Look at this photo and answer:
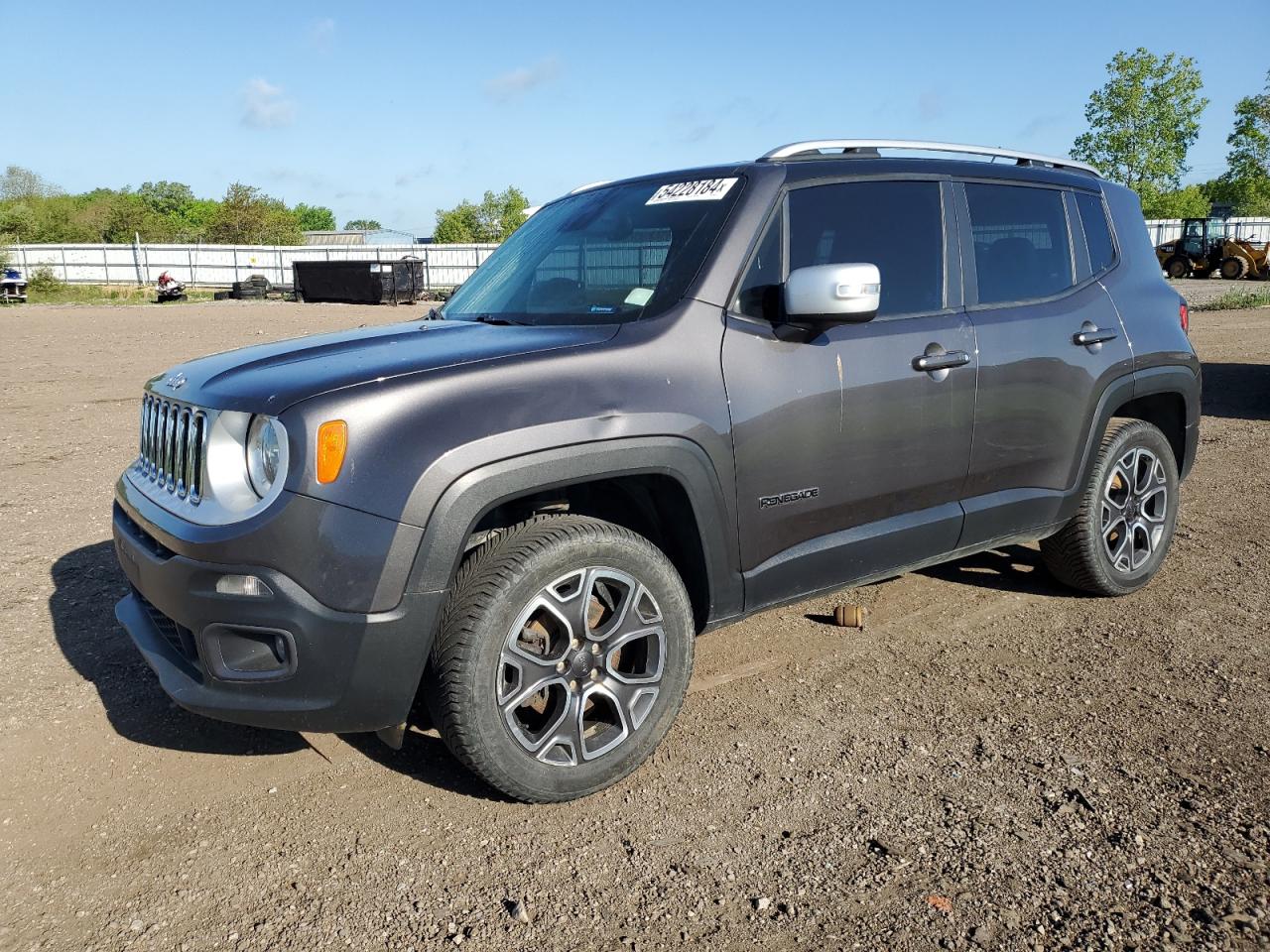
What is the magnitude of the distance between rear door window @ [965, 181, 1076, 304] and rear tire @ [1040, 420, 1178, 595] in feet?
2.58

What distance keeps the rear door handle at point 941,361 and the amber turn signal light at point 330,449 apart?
2.06m

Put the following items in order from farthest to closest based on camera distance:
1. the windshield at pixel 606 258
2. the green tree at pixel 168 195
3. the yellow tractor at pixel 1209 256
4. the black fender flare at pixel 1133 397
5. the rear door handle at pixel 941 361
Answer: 1. the green tree at pixel 168 195
2. the yellow tractor at pixel 1209 256
3. the black fender flare at pixel 1133 397
4. the rear door handle at pixel 941 361
5. the windshield at pixel 606 258

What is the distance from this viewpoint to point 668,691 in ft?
10.3

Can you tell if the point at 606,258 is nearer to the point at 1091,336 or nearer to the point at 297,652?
the point at 297,652

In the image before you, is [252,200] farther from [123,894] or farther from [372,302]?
[123,894]

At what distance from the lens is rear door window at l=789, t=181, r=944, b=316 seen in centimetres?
352

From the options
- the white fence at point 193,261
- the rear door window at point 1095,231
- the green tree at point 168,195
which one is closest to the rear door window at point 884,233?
the rear door window at point 1095,231

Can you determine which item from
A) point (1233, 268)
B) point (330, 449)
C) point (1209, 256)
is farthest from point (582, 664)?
point (1209, 256)

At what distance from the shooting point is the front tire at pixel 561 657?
277cm

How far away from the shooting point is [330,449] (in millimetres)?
2582

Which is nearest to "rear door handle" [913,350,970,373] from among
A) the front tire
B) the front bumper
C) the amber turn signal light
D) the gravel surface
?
the front tire

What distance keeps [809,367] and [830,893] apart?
163cm

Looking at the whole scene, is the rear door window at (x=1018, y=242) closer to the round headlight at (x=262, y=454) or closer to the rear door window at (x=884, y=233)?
the rear door window at (x=884, y=233)

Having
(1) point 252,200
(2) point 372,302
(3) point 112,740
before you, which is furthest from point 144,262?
(3) point 112,740
